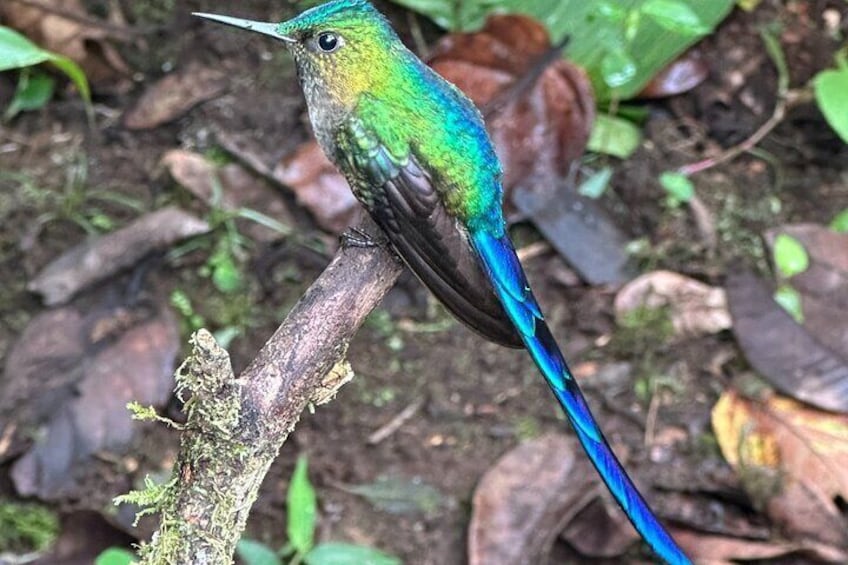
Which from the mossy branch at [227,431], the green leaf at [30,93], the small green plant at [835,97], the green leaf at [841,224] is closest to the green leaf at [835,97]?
the small green plant at [835,97]

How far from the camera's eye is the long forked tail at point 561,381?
1.95 metres

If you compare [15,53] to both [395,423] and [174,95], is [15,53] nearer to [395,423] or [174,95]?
[174,95]

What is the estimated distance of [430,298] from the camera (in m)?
3.61

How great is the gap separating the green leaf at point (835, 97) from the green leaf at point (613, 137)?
25.8 inches

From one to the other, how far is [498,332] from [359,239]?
1.13 ft

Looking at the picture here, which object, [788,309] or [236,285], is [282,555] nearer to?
[236,285]

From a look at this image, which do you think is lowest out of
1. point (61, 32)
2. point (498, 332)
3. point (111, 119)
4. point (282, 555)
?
point (282, 555)

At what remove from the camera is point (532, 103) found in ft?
12.1

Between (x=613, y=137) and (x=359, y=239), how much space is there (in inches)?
78.9

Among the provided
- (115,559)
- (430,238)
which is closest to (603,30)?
(430,238)

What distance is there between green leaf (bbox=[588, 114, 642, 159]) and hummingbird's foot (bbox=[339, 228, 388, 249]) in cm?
186

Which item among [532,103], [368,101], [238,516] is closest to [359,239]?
[368,101]

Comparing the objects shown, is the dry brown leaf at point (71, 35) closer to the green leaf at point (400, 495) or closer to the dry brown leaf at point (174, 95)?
the dry brown leaf at point (174, 95)

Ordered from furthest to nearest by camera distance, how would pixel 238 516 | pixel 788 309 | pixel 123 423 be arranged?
pixel 788 309 < pixel 123 423 < pixel 238 516
